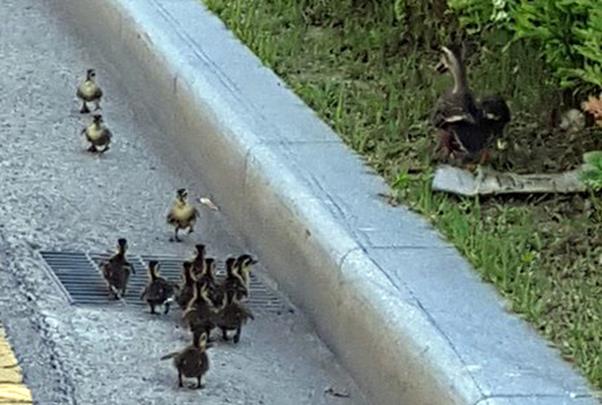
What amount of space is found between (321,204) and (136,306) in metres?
0.70

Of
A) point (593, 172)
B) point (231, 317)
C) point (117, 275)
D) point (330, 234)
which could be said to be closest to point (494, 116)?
point (593, 172)

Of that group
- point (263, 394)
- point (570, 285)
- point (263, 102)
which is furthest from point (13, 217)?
point (570, 285)

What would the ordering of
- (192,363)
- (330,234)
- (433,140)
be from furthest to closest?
(433,140) → (330,234) → (192,363)

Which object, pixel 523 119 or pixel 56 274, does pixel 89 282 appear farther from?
pixel 523 119

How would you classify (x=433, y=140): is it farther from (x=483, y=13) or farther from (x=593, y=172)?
(x=593, y=172)

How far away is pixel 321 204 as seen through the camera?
6.17m

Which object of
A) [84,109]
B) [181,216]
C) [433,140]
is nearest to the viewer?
[181,216]

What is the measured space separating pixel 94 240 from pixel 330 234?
105cm

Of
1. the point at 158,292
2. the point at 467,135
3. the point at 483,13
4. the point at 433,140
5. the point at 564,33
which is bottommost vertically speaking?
the point at 158,292

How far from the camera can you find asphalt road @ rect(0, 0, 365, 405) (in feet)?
18.2

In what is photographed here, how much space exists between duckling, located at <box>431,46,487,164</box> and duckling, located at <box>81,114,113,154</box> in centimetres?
145

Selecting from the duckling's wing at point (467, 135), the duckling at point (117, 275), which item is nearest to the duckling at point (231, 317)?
the duckling at point (117, 275)

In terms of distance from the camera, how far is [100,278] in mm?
6277

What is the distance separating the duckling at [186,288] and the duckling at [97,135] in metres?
1.49
